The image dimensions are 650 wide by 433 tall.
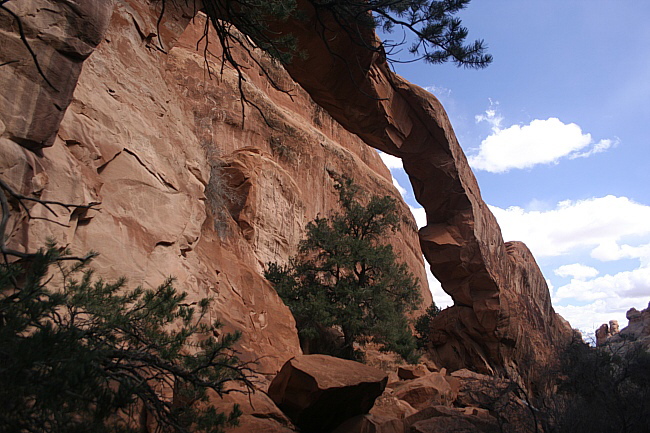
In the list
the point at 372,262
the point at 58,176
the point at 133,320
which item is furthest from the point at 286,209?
the point at 133,320

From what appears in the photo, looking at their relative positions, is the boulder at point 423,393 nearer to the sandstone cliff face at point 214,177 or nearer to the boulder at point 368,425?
the sandstone cliff face at point 214,177

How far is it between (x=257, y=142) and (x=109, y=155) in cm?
1864

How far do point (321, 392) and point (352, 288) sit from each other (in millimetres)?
8802

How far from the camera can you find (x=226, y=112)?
75.6ft

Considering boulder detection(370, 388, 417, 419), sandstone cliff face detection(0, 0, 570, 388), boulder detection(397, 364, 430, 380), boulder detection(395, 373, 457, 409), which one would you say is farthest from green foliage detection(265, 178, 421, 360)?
boulder detection(370, 388, 417, 419)

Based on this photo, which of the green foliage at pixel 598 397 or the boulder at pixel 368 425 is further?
the boulder at pixel 368 425

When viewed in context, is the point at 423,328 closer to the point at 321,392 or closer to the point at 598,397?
the point at 598,397

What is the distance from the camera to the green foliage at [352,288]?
13.7m

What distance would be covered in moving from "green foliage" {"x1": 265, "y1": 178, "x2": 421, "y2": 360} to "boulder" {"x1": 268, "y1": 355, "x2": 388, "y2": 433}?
630cm

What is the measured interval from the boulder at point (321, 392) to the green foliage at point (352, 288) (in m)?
6.30

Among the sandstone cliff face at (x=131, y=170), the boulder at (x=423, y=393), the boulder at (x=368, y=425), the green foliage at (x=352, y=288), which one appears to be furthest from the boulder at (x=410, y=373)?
the boulder at (x=368, y=425)

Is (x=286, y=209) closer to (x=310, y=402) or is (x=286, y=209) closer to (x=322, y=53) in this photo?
(x=322, y=53)

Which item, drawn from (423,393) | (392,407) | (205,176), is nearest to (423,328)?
(423,393)

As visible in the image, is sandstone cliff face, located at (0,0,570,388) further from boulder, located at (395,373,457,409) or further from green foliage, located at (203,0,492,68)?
boulder, located at (395,373,457,409)
